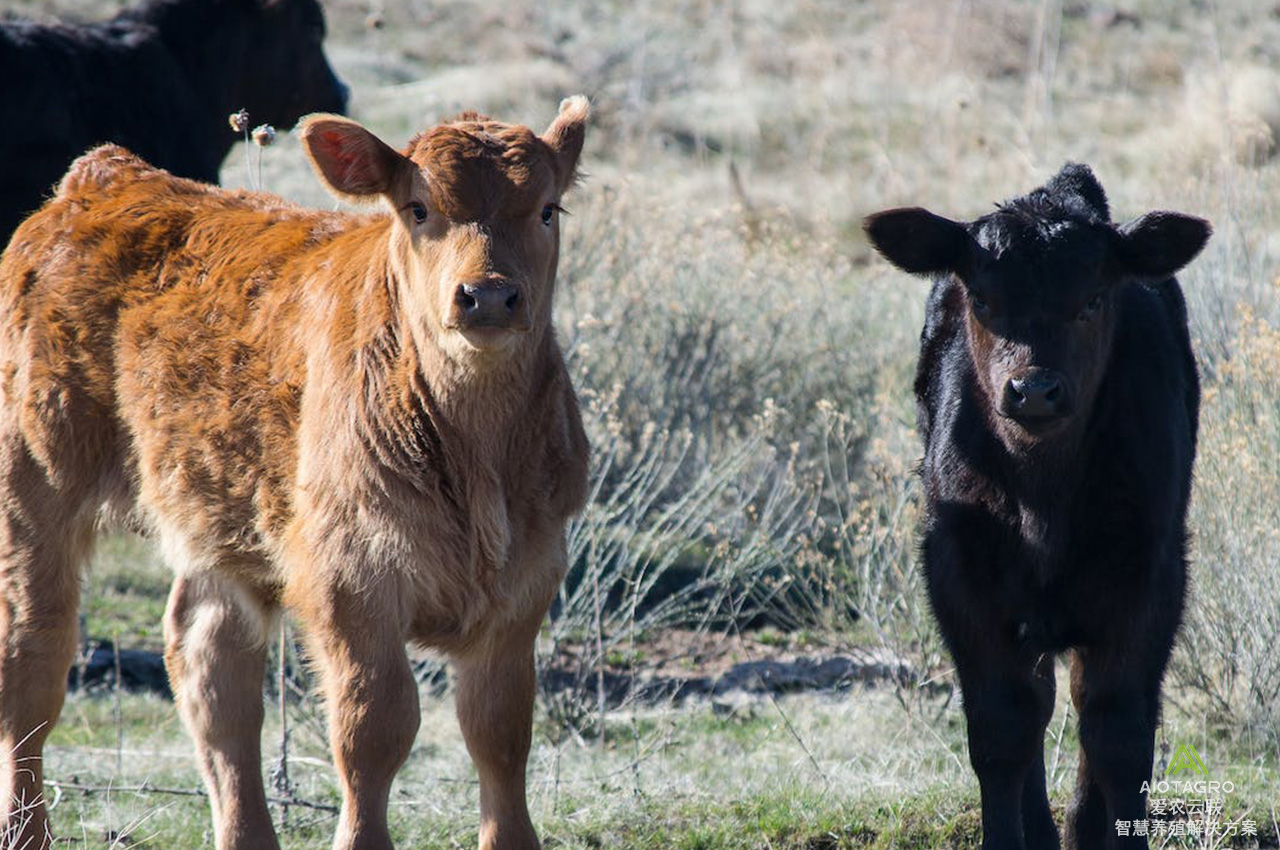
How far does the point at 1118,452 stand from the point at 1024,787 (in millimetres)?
1119

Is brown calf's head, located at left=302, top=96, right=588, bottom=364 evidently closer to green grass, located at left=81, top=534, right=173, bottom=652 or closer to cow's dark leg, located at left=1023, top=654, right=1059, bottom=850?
cow's dark leg, located at left=1023, top=654, right=1059, bottom=850

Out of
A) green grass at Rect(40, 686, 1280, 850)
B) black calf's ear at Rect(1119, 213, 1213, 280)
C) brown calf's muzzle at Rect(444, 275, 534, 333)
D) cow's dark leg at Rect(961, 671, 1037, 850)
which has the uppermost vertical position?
black calf's ear at Rect(1119, 213, 1213, 280)

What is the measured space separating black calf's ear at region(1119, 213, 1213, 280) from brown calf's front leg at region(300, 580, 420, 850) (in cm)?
233

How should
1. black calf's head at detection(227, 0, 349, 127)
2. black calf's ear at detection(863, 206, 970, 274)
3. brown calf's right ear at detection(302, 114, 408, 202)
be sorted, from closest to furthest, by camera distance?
1. brown calf's right ear at detection(302, 114, 408, 202)
2. black calf's ear at detection(863, 206, 970, 274)
3. black calf's head at detection(227, 0, 349, 127)

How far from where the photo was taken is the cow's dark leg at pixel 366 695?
14.6 ft

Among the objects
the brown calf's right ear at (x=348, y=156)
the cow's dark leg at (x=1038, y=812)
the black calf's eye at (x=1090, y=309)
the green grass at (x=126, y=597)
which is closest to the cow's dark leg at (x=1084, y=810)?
the cow's dark leg at (x=1038, y=812)

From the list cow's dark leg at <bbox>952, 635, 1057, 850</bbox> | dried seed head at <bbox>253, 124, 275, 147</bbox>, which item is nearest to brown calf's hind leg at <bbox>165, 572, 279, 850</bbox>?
dried seed head at <bbox>253, 124, 275, 147</bbox>

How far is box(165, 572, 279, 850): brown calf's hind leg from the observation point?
5336 mm

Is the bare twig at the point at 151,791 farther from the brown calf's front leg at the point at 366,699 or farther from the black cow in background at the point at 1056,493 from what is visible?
the black cow in background at the point at 1056,493

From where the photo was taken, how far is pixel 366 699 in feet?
14.6

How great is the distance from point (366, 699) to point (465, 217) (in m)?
1.31

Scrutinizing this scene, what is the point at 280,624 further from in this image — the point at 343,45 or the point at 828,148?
the point at 343,45

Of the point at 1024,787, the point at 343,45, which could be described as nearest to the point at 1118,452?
the point at 1024,787

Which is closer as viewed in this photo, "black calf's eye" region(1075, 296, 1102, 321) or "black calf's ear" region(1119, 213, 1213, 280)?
"black calf's eye" region(1075, 296, 1102, 321)
